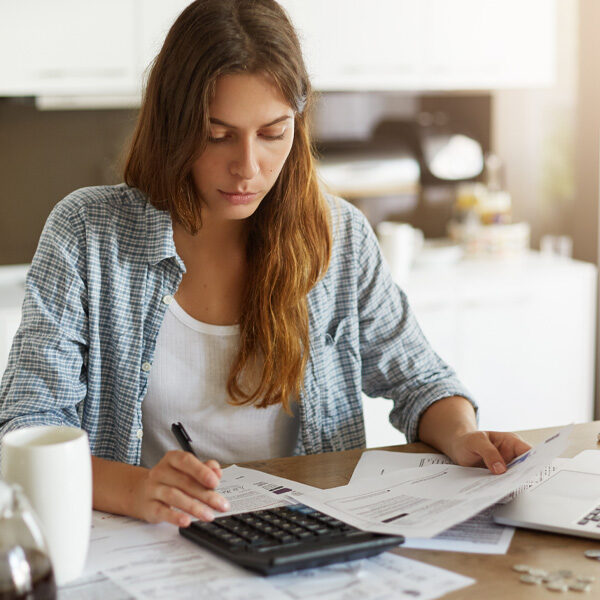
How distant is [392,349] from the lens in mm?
1556

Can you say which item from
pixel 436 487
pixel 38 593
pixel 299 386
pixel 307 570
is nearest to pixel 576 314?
pixel 299 386

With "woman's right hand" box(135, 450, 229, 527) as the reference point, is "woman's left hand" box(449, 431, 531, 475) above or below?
below

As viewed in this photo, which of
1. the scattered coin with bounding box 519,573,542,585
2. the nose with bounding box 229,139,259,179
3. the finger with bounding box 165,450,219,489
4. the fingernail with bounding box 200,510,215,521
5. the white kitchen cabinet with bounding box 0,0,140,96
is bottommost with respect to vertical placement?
the scattered coin with bounding box 519,573,542,585

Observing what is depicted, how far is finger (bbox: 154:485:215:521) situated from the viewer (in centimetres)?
98

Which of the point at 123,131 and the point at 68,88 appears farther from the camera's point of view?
the point at 123,131

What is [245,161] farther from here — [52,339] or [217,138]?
[52,339]

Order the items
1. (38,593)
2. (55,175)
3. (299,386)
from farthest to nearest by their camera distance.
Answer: (55,175), (299,386), (38,593)

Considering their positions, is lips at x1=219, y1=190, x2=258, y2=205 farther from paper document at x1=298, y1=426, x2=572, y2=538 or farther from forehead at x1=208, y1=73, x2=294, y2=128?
paper document at x1=298, y1=426, x2=572, y2=538

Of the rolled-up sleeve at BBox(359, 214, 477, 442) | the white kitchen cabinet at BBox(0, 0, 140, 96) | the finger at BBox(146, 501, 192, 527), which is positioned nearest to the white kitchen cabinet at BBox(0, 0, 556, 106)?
the white kitchen cabinet at BBox(0, 0, 140, 96)

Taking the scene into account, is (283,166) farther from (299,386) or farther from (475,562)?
(475,562)

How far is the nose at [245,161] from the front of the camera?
1.26 metres

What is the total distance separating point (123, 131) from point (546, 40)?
1580mm

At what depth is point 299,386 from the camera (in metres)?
1.48

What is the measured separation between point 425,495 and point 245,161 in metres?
0.53
